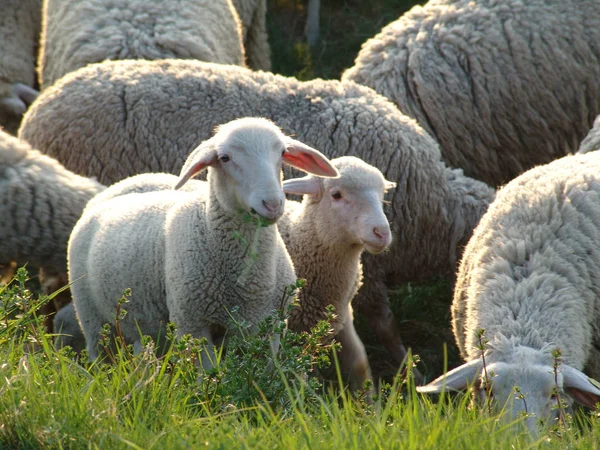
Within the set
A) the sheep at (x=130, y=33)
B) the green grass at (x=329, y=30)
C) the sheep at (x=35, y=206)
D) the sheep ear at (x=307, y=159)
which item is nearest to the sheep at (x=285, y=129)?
the sheep at (x=35, y=206)

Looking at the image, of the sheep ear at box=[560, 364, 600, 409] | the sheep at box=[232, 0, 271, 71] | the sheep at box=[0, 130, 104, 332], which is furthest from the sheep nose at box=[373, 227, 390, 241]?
the sheep at box=[232, 0, 271, 71]

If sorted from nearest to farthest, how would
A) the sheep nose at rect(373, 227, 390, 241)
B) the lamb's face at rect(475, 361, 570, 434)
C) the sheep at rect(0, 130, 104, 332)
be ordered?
the lamb's face at rect(475, 361, 570, 434) < the sheep nose at rect(373, 227, 390, 241) < the sheep at rect(0, 130, 104, 332)

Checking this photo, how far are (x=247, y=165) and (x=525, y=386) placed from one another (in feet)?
3.64

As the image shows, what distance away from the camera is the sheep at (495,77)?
5711 millimetres

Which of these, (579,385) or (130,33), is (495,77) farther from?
(579,385)

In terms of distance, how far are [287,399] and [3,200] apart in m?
2.21

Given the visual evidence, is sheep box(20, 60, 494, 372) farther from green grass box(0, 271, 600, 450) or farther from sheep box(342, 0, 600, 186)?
green grass box(0, 271, 600, 450)

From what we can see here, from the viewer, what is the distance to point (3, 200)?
432 centimetres

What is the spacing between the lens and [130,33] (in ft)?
19.2

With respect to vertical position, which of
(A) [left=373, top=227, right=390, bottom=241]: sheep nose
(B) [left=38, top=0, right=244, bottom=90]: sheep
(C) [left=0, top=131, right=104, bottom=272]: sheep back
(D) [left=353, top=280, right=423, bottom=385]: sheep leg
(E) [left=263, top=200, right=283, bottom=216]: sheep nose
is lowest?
(D) [left=353, top=280, right=423, bottom=385]: sheep leg

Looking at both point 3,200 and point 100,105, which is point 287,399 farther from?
point 100,105

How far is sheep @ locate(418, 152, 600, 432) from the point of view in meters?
2.99

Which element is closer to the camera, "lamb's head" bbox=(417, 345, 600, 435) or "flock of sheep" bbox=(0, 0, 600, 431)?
"lamb's head" bbox=(417, 345, 600, 435)

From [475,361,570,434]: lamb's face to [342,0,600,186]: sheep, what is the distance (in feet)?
9.44
